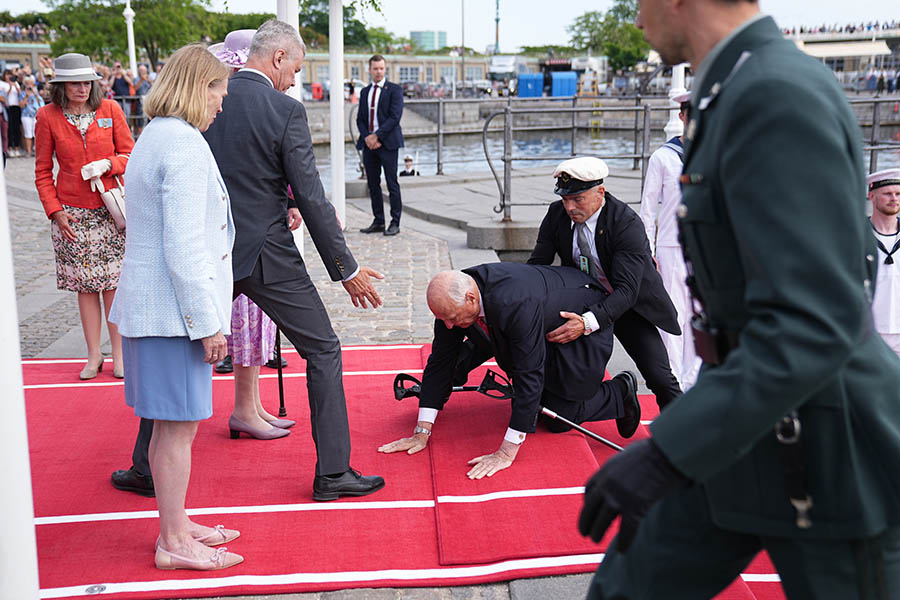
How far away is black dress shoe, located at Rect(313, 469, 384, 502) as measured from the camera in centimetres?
425

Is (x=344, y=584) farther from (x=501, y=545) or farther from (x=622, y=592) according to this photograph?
(x=622, y=592)

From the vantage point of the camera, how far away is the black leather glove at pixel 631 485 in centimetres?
161

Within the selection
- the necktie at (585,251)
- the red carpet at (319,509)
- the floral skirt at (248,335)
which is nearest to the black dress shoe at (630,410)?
the red carpet at (319,509)

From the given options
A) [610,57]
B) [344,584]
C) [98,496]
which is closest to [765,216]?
[344,584]

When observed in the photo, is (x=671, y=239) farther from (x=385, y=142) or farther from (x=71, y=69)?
(x=385, y=142)

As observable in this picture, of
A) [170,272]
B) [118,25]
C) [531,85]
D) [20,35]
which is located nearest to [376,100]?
[170,272]

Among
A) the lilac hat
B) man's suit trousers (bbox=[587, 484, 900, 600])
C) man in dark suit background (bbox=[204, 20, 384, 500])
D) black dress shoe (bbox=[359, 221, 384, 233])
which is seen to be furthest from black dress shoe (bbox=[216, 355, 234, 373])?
black dress shoe (bbox=[359, 221, 384, 233])

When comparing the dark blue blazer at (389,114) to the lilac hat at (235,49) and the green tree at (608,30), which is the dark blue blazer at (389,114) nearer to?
the lilac hat at (235,49)

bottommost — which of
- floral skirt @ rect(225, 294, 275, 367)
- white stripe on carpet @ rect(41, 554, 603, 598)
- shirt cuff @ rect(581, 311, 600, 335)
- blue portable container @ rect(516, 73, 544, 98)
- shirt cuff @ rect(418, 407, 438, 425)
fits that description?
white stripe on carpet @ rect(41, 554, 603, 598)

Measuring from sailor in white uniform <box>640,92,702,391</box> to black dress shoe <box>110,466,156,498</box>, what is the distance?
3062mm

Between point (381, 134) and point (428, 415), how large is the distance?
7325 mm

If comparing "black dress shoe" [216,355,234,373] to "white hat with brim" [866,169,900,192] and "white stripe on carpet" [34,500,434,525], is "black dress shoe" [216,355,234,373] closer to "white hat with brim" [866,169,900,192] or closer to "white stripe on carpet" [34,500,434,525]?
"white stripe on carpet" [34,500,434,525]

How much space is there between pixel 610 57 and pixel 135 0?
5500 centimetres

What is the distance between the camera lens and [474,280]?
452cm
